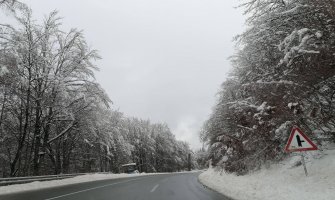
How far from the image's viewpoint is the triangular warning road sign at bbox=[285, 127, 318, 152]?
32.7 feet

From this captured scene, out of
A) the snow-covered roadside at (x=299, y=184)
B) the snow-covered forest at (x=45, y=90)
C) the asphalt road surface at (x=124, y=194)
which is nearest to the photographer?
the snow-covered roadside at (x=299, y=184)

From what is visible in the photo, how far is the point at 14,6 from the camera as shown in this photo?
1588 cm

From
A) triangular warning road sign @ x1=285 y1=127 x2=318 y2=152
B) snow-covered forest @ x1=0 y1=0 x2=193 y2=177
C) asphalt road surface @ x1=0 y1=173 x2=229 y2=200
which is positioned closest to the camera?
triangular warning road sign @ x1=285 y1=127 x2=318 y2=152

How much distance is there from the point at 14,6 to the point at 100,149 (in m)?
36.1

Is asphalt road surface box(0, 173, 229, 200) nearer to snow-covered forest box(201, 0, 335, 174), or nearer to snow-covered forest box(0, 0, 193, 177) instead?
snow-covered forest box(201, 0, 335, 174)

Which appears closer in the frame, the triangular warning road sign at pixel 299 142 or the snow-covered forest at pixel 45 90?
the triangular warning road sign at pixel 299 142

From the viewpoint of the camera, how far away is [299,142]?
10047 millimetres

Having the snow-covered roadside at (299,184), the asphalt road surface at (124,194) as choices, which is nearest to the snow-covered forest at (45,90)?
the asphalt road surface at (124,194)

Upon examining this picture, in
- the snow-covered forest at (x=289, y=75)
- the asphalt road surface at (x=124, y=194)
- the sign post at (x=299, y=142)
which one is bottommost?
the asphalt road surface at (x=124, y=194)

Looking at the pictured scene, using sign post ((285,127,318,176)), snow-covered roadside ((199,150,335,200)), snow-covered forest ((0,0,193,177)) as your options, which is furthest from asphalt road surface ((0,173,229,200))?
snow-covered forest ((0,0,193,177))

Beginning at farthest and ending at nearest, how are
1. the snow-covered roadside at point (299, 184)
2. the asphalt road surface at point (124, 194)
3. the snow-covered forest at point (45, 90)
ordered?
1. the snow-covered forest at point (45, 90)
2. the asphalt road surface at point (124, 194)
3. the snow-covered roadside at point (299, 184)

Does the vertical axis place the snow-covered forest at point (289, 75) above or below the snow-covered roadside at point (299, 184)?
above

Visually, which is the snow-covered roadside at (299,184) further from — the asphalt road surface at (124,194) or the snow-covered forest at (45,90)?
the snow-covered forest at (45,90)

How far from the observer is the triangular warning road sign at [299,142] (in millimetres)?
9977
